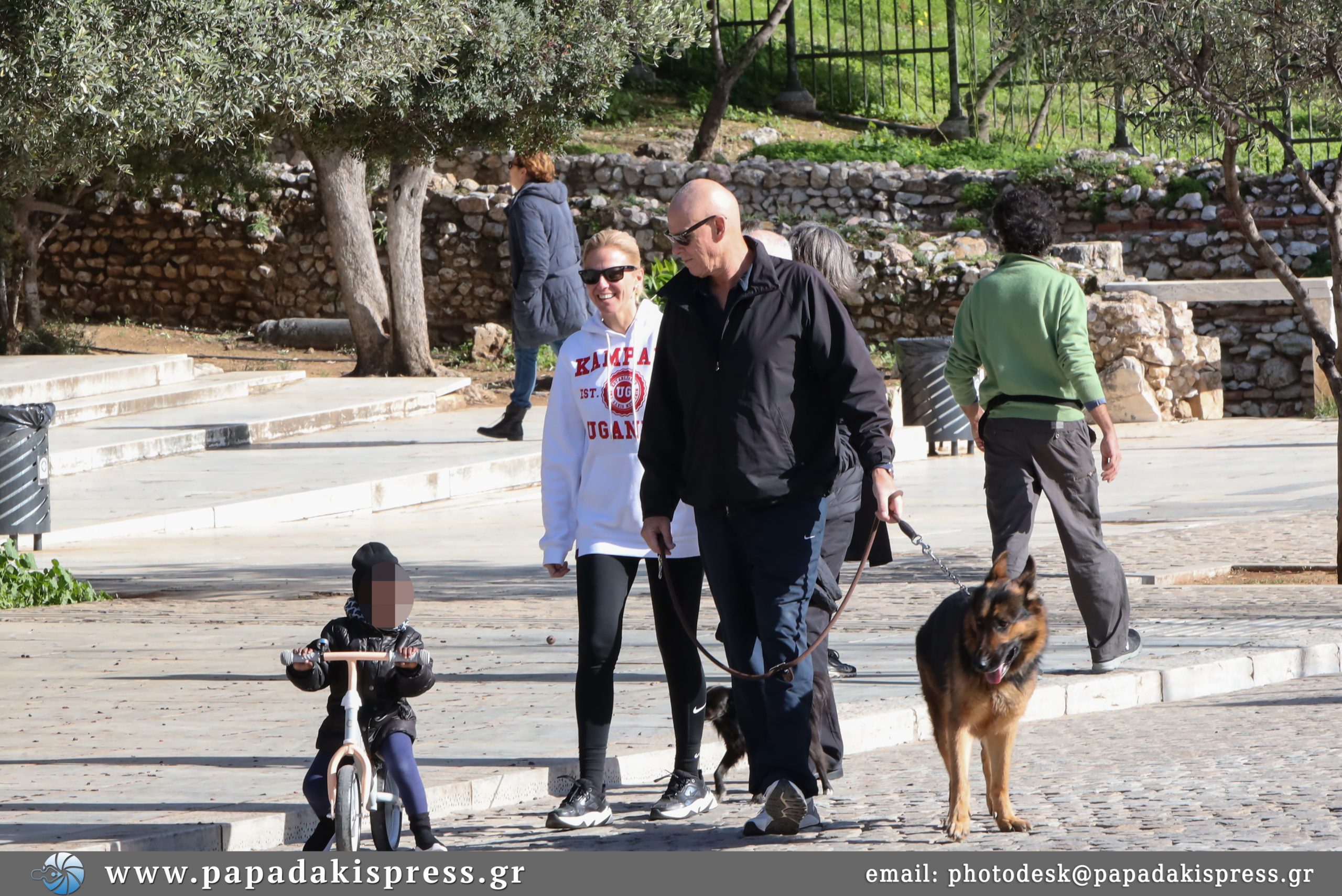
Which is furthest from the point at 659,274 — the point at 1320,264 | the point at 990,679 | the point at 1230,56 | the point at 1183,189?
the point at 990,679

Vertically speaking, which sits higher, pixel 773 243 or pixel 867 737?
pixel 773 243

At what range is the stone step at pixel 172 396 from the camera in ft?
52.6

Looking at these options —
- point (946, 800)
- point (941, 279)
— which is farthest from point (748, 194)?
point (946, 800)

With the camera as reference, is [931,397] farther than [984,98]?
No

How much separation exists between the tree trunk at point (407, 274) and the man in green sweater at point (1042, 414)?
13.0 metres

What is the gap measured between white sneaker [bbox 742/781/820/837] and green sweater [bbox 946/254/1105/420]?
241 cm

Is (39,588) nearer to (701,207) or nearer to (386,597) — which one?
(386,597)

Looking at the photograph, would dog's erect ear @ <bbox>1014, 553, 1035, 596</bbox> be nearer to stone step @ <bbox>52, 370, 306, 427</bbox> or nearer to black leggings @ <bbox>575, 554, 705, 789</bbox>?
black leggings @ <bbox>575, 554, 705, 789</bbox>

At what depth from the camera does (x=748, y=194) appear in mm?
23984

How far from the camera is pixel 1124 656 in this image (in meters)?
6.66

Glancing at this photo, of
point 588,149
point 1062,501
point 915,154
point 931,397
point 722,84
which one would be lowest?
point 931,397

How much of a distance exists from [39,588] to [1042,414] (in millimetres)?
5500

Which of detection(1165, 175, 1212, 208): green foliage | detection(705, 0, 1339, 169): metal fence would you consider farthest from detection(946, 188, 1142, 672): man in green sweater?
detection(705, 0, 1339, 169): metal fence
